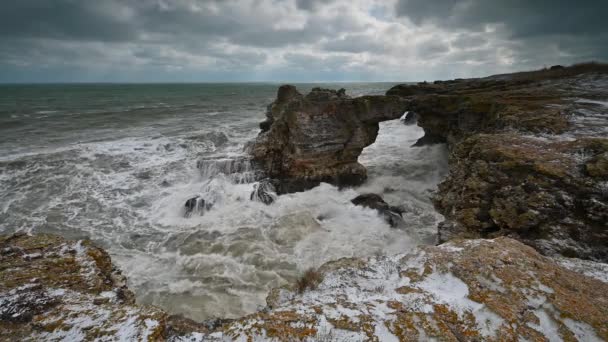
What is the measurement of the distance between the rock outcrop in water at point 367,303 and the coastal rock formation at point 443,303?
15 mm

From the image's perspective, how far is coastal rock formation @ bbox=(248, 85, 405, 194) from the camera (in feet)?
68.5

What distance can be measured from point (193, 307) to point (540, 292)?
33.9ft

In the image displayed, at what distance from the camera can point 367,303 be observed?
4.48m

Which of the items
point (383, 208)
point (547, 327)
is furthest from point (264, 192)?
point (547, 327)

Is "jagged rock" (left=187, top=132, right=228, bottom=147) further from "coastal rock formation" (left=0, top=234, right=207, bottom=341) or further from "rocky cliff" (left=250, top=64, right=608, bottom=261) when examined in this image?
"coastal rock formation" (left=0, top=234, right=207, bottom=341)

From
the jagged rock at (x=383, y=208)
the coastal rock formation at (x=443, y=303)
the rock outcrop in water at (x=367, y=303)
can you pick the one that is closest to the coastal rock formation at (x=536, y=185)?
the rock outcrop in water at (x=367, y=303)

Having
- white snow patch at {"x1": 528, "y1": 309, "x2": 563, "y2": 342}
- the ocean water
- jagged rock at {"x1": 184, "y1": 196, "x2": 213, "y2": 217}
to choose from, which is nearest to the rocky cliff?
the ocean water

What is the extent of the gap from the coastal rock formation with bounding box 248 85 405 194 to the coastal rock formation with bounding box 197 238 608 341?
1530cm

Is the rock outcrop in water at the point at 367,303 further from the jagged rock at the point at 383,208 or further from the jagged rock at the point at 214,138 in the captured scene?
the jagged rock at the point at 214,138

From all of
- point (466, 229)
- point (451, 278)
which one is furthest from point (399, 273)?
point (466, 229)

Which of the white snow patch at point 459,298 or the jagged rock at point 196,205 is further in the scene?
the jagged rock at point 196,205

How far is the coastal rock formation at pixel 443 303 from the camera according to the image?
12.8ft

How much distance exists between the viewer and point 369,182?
22.2m

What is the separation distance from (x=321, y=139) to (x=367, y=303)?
17.1 meters
